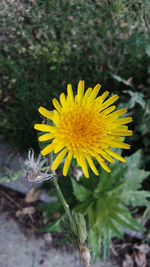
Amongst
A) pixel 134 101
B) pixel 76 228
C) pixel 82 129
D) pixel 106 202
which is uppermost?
pixel 134 101

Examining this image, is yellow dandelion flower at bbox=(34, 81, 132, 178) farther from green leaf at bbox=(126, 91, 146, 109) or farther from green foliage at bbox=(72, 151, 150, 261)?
green leaf at bbox=(126, 91, 146, 109)

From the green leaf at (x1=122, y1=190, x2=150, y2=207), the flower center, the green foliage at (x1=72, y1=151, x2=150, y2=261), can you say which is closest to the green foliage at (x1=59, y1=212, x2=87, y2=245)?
the green foliage at (x1=72, y1=151, x2=150, y2=261)

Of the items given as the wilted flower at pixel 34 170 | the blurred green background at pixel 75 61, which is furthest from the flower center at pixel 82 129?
the blurred green background at pixel 75 61

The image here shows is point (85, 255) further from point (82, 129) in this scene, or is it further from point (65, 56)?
point (65, 56)

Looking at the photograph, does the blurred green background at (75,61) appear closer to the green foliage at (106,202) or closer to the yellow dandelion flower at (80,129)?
the green foliage at (106,202)

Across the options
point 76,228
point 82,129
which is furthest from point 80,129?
point 76,228

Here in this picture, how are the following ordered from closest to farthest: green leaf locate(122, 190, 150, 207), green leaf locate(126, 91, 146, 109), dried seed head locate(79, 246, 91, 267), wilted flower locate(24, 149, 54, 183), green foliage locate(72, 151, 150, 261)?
wilted flower locate(24, 149, 54, 183)
dried seed head locate(79, 246, 91, 267)
green foliage locate(72, 151, 150, 261)
green leaf locate(122, 190, 150, 207)
green leaf locate(126, 91, 146, 109)
